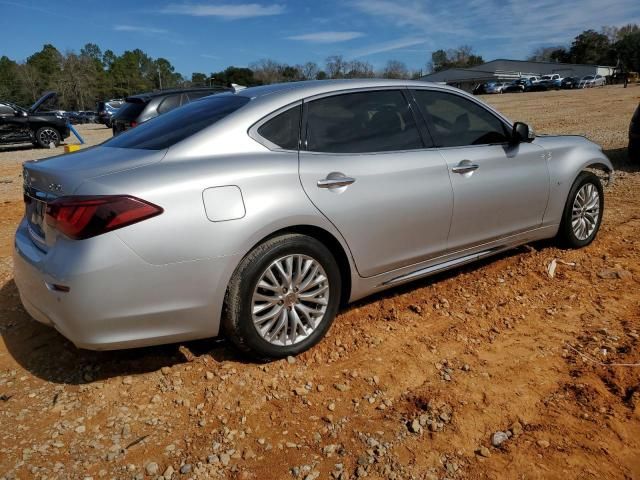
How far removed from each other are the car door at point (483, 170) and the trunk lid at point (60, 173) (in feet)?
6.91

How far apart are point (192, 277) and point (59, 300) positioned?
0.67m

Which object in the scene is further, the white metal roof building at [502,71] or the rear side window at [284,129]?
the white metal roof building at [502,71]

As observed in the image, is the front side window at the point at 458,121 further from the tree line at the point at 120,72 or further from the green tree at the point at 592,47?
the green tree at the point at 592,47

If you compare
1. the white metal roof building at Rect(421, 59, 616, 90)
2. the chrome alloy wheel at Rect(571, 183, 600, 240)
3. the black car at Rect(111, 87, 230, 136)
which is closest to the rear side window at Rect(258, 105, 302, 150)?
the chrome alloy wheel at Rect(571, 183, 600, 240)

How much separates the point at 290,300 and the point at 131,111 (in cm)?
819

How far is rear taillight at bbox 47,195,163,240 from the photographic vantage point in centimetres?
252

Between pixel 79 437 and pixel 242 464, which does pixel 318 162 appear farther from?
pixel 79 437

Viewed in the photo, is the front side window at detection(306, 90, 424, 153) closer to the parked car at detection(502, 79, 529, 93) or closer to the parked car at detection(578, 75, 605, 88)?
the parked car at detection(502, 79, 529, 93)

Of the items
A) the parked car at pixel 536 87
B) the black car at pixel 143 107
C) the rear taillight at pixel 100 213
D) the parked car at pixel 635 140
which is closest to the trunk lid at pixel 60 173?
the rear taillight at pixel 100 213

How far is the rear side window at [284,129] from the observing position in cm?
310

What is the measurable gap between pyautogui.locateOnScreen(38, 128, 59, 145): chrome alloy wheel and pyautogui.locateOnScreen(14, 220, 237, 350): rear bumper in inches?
661

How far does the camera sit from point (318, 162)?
3145mm

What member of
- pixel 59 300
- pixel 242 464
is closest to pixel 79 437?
pixel 59 300

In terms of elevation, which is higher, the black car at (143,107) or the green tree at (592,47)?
the green tree at (592,47)
